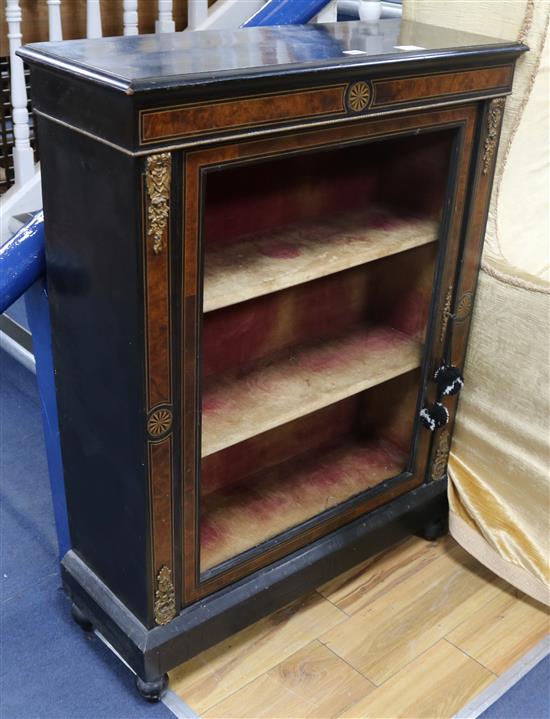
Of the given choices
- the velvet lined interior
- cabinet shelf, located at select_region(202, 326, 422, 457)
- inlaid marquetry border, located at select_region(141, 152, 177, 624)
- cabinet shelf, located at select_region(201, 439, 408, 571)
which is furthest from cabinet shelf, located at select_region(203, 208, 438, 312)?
cabinet shelf, located at select_region(201, 439, 408, 571)

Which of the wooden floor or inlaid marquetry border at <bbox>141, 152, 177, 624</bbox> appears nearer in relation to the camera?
inlaid marquetry border at <bbox>141, 152, 177, 624</bbox>

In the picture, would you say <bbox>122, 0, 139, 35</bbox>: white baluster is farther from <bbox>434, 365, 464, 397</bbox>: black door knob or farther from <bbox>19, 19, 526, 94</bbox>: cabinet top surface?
<bbox>434, 365, 464, 397</bbox>: black door knob

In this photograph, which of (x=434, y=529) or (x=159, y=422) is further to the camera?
(x=434, y=529)

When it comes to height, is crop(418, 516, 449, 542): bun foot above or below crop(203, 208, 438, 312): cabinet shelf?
below

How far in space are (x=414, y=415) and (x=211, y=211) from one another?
2.09 ft

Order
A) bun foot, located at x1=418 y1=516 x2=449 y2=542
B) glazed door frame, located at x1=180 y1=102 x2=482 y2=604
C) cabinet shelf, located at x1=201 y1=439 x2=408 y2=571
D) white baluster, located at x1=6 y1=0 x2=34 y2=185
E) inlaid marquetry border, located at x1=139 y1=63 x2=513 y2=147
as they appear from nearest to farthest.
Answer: inlaid marquetry border, located at x1=139 y1=63 x2=513 y2=147 < glazed door frame, located at x1=180 y1=102 x2=482 y2=604 < cabinet shelf, located at x1=201 y1=439 x2=408 y2=571 < bun foot, located at x1=418 y1=516 x2=449 y2=542 < white baluster, located at x1=6 y1=0 x2=34 y2=185

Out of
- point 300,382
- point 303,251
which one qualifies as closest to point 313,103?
point 303,251

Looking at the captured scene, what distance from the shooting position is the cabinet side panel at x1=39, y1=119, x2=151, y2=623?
1199 mm

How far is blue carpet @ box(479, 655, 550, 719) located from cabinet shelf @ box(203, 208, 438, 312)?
87 cm

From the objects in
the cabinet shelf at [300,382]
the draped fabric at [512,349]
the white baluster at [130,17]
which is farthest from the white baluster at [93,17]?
the cabinet shelf at [300,382]

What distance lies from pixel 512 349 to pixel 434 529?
50cm

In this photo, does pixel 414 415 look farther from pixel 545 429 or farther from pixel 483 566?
pixel 483 566

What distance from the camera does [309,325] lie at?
180 cm

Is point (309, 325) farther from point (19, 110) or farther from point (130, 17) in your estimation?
point (130, 17)
